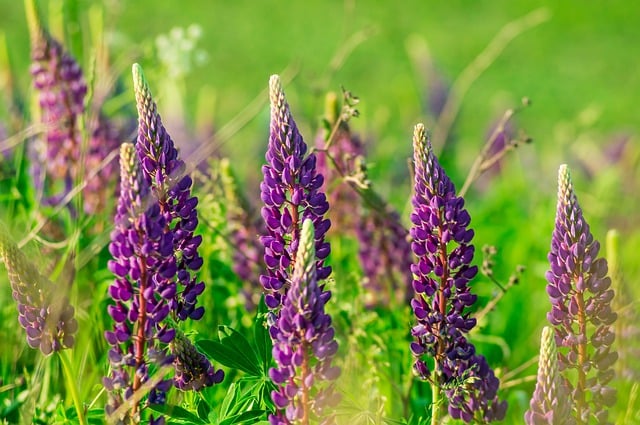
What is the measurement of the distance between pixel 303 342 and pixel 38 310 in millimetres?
602

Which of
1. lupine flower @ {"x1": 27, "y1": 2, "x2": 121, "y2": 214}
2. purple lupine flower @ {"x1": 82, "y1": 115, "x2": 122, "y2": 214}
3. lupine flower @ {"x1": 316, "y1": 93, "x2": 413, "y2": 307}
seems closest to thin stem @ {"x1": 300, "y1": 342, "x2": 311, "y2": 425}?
lupine flower @ {"x1": 316, "y1": 93, "x2": 413, "y2": 307}

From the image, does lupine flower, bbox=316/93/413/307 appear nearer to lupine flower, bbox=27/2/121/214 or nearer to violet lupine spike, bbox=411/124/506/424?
lupine flower, bbox=27/2/121/214

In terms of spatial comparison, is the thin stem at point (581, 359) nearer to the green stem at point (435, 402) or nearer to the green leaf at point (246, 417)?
the green stem at point (435, 402)

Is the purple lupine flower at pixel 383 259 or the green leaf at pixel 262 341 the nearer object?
the green leaf at pixel 262 341

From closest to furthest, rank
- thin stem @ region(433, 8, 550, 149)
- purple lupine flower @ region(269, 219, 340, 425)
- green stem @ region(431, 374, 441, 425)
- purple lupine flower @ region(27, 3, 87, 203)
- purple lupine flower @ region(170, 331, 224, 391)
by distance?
purple lupine flower @ region(269, 219, 340, 425) < purple lupine flower @ region(170, 331, 224, 391) < green stem @ region(431, 374, 441, 425) < purple lupine flower @ region(27, 3, 87, 203) < thin stem @ region(433, 8, 550, 149)

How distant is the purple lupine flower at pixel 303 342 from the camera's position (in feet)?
6.25

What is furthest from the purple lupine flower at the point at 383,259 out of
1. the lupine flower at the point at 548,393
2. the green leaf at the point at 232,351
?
the lupine flower at the point at 548,393

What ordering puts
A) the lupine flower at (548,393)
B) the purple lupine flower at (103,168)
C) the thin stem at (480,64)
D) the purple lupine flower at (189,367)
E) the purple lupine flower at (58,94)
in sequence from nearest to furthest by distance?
the lupine flower at (548,393) → the purple lupine flower at (189,367) → the purple lupine flower at (58,94) → the purple lupine flower at (103,168) → the thin stem at (480,64)

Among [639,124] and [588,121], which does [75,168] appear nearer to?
[588,121]

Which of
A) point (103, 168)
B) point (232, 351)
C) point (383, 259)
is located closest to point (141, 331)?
point (232, 351)

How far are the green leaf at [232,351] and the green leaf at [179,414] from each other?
144 mm

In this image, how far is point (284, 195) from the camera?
2188mm

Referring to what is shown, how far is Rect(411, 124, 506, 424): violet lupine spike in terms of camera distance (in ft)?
7.16

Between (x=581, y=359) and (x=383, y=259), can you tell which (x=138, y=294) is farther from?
(x=383, y=259)
